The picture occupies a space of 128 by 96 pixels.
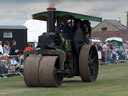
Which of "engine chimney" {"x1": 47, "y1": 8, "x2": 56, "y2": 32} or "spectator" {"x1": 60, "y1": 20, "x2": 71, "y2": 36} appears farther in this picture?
"spectator" {"x1": 60, "y1": 20, "x2": 71, "y2": 36}

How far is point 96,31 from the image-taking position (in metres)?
84.2

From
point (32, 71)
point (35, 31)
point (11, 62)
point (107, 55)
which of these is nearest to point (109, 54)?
point (107, 55)

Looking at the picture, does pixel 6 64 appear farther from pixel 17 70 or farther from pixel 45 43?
pixel 45 43

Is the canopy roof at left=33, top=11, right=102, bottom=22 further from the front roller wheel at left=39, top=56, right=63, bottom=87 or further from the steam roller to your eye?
the front roller wheel at left=39, top=56, right=63, bottom=87

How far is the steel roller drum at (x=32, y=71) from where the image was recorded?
1269 centimetres

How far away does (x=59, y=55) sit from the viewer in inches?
510

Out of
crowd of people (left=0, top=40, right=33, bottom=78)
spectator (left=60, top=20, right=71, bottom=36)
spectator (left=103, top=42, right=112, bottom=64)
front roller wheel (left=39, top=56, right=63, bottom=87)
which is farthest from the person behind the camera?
spectator (left=103, top=42, right=112, bottom=64)

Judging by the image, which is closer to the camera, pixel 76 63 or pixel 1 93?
pixel 1 93

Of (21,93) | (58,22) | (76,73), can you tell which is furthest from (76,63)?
(21,93)

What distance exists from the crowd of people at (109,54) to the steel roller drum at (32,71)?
14755 mm

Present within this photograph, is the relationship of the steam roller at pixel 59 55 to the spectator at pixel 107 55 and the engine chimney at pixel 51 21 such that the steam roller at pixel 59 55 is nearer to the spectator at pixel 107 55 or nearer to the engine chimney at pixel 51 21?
the engine chimney at pixel 51 21

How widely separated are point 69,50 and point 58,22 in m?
0.97

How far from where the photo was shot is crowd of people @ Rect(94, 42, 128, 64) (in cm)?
2772

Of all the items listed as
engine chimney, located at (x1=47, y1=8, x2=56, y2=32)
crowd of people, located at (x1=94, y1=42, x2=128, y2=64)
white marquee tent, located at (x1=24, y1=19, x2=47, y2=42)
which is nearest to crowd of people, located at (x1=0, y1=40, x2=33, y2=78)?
engine chimney, located at (x1=47, y1=8, x2=56, y2=32)
